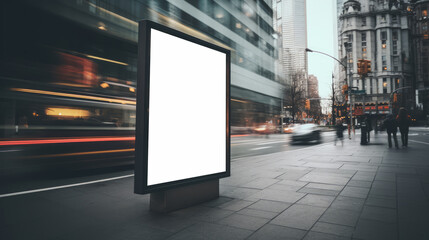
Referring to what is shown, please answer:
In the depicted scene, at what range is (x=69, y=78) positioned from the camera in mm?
5949

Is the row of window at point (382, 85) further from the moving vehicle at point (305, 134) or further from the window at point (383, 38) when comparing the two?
the moving vehicle at point (305, 134)

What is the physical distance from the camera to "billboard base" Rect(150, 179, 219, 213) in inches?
136

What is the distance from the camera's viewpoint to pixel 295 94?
5347 cm

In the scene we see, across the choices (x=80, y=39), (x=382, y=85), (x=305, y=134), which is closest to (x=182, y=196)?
(x=80, y=39)

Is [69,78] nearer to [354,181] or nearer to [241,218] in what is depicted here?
[241,218]

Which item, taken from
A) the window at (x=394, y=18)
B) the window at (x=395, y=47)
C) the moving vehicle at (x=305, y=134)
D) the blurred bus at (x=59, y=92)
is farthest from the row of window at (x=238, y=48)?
the window at (x=394, y=18)

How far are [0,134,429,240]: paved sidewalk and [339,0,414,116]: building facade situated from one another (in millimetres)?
86691

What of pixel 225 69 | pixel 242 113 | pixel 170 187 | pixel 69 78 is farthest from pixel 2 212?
pixel 242 113

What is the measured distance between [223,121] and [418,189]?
3.92 m

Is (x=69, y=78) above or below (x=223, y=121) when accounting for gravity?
above

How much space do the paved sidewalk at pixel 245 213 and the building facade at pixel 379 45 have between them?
8669cm

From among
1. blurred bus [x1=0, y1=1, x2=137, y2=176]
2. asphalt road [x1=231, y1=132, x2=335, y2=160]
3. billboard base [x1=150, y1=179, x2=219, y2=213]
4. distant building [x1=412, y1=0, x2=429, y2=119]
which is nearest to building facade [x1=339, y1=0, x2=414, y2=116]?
distant building [x1=412, y1=0, x2=429, y2=119]

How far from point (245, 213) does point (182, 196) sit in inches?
36.8

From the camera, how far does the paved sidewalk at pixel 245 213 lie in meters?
2.79
